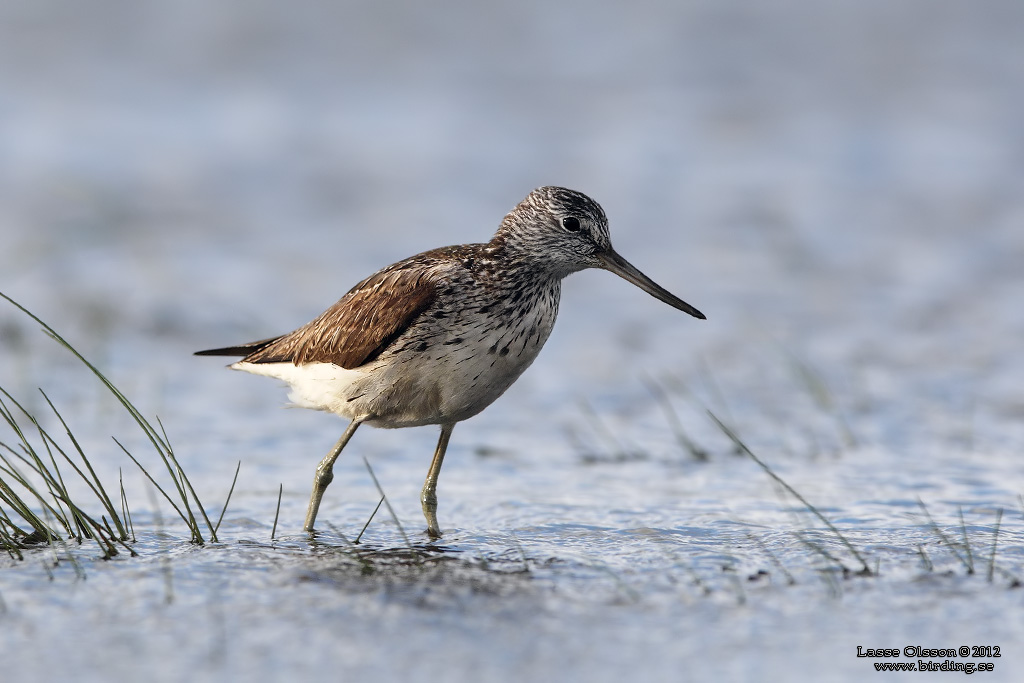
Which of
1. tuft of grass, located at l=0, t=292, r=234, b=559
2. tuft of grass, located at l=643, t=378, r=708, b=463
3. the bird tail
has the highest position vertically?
the bird tail

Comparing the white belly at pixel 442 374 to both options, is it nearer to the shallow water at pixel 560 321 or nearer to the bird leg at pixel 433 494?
the bird leg at pixel 433 494

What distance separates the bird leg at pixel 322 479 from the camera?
7.15 m

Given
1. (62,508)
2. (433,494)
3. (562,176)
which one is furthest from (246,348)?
(562,176)

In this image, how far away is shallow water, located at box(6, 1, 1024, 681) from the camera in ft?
17.4

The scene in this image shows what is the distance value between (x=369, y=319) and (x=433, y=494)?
1.15 metres

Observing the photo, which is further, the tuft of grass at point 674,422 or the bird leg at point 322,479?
the tuft of grass at point 674,422

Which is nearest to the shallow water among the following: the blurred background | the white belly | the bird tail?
the blurred background

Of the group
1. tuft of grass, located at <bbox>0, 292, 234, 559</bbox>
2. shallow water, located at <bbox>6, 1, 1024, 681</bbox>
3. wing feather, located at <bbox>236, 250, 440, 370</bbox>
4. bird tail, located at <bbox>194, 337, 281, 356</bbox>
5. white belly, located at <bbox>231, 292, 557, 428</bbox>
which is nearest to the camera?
shallow water, located at <bbox>6, 1, 1024, 681</bbox>

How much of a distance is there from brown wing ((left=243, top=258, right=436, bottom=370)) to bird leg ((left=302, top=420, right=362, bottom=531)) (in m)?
0.47

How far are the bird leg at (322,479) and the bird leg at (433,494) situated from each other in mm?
539

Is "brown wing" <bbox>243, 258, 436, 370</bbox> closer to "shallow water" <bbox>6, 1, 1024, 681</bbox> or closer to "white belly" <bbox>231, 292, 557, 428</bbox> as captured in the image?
"white belly" <bbox>231, 292, 557, 428</bbox>

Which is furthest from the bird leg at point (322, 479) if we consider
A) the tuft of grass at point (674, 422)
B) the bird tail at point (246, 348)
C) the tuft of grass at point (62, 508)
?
the tuft of grass at point (674, 422)

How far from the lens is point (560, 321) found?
12.3 m

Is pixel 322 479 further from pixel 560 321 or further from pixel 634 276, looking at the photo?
pixel 560 321
